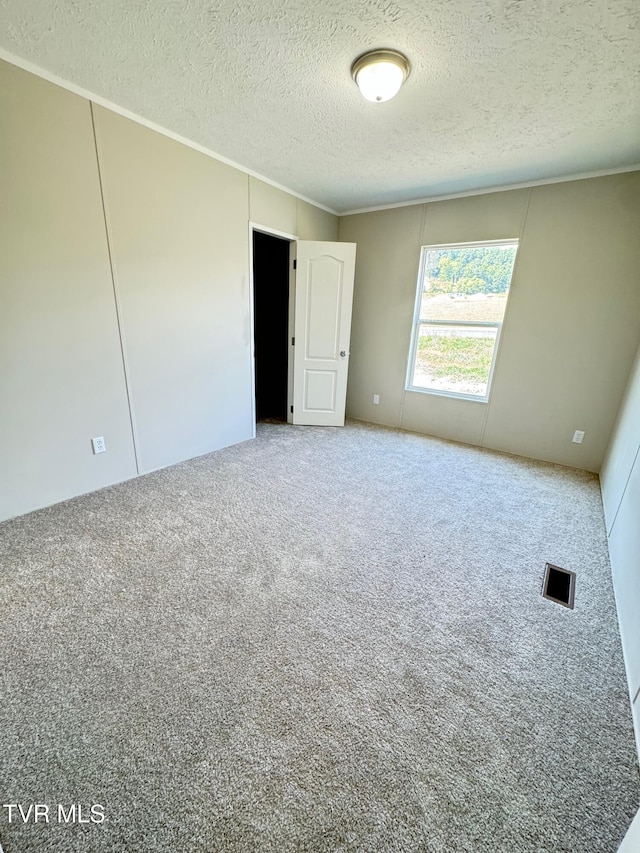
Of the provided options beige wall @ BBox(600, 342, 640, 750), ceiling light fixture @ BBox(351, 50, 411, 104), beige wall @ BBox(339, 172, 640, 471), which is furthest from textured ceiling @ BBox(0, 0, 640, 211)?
beige wall @ BBox(600, 342, 640, 750)

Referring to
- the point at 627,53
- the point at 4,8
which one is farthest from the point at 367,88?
the point at 4,8

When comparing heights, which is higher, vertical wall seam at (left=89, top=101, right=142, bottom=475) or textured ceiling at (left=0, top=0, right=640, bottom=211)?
textured ceiling at (left=0, top=0, right=640, bottom=211)

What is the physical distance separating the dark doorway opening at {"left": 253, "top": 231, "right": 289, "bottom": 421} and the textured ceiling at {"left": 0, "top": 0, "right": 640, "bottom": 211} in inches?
69.3

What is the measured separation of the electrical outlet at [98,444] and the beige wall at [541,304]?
126 inches

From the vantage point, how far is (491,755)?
1.11 metres

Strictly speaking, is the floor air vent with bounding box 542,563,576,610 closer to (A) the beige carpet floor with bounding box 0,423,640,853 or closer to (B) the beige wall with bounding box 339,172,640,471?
(A) the beige carpet floor with bounding box 0,423,640,853

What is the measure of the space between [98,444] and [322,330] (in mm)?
2586

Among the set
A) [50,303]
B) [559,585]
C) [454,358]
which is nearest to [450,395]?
[454,358]

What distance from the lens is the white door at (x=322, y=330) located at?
3.79m

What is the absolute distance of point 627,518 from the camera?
1934mm

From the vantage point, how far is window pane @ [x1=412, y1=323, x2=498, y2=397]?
3.62 metres

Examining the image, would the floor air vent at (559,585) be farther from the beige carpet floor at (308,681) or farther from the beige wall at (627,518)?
the beige wall at (627,518)

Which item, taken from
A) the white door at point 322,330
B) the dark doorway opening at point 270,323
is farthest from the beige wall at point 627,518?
the dark doorway opening at point 270,323

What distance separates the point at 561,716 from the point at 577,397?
2.84 meters
